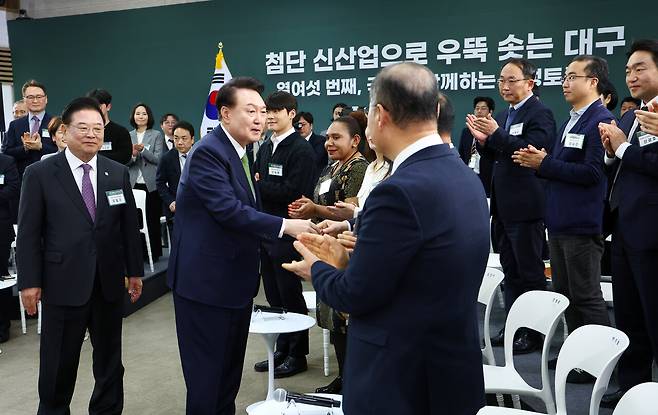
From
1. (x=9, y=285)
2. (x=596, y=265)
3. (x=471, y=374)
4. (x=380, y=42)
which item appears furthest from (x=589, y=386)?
(x=380, y=42)

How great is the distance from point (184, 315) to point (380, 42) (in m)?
6.45

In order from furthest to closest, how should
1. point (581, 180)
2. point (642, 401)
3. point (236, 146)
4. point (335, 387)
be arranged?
point (335, 387) → point (581, 180) → point (236, 146) → point (642, 401)

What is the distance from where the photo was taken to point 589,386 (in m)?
3.40

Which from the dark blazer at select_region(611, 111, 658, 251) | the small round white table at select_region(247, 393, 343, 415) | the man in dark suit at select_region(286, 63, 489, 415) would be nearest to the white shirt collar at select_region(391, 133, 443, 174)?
the man in dark suit at select_region(286, 63, 489, 415)

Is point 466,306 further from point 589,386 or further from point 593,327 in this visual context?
point 589,386

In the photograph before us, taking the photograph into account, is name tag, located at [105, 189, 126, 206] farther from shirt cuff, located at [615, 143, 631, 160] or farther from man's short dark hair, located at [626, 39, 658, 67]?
man's short dark hair, located at [626, 39, 658, 67]

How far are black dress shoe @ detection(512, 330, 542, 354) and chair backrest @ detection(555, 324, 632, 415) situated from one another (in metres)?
1.59

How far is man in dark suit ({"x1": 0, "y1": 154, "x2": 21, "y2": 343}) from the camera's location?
4566 mm

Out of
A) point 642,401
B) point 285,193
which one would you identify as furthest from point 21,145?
point 642,401

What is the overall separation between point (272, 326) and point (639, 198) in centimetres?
184

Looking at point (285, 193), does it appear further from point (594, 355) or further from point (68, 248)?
point (594, 355)

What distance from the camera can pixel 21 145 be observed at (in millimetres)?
5875

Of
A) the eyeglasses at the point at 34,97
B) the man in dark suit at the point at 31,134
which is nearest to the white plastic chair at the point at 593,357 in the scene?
the man in dark suit at the point at 31,134

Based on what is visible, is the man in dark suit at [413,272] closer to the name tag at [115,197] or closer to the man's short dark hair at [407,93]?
the man's short dark hair at [407,93]
